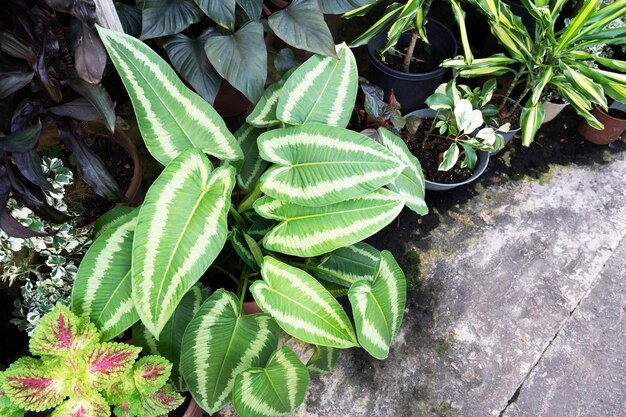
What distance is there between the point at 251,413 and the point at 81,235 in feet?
2.17

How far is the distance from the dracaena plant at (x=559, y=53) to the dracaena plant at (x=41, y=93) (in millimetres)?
1115

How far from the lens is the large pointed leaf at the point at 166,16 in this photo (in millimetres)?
1373

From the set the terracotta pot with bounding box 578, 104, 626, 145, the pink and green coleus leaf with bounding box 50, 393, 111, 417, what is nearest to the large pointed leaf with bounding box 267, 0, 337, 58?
the pink and green coleus leaf with bounding box 50, 393, 111, 417

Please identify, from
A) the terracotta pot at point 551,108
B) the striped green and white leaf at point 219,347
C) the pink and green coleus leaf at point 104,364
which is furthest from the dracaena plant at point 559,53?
the pink and green coleus leaf at point 104,364

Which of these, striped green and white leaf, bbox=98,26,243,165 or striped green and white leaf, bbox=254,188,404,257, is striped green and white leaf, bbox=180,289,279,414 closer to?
striped green and white leaf, bbox=254,188,404,257

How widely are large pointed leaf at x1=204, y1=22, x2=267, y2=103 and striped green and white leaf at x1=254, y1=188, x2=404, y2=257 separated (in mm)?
356

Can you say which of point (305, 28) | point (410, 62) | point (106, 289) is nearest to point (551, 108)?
point (410, 62)

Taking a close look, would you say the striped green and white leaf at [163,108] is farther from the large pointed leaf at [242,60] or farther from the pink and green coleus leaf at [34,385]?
the pink and green coleus leaf at [34,385]

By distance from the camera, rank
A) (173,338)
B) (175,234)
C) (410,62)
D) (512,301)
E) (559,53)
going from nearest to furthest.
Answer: (175,234), (173,338), (559,53), (512,301), (410,62)

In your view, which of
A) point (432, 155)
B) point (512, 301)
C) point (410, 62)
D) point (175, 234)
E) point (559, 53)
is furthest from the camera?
point (410, 62)

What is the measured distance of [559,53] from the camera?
155 centimetres

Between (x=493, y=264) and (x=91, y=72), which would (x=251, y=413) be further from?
(x=493, y=264)

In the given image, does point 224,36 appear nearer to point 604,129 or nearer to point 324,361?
point 324,361

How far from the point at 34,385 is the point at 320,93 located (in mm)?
923
